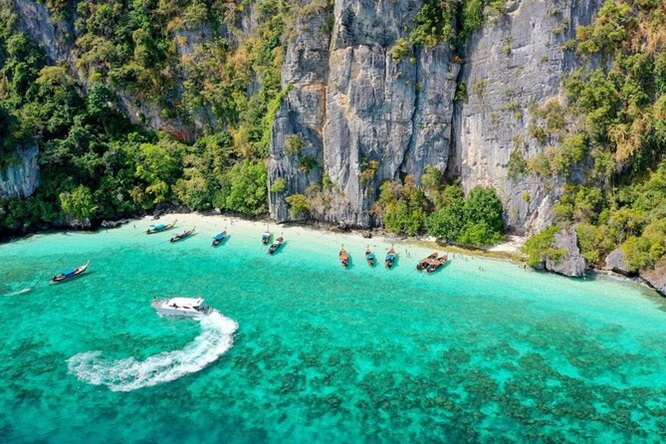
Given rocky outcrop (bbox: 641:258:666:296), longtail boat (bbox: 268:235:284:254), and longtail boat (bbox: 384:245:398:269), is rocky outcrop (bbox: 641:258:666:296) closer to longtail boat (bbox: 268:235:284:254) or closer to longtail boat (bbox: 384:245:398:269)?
longtail boat (bbox: 384:245:398:269)

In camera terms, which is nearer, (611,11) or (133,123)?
(611,11)

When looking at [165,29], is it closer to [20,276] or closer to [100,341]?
[20,276]

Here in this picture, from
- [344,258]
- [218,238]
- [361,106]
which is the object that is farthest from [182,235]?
[361,106]

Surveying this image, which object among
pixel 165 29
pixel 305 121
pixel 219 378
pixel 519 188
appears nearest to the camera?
pixel 219 378

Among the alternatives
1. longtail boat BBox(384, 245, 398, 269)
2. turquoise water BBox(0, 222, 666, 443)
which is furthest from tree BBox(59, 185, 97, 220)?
Answer: longtail boat BBox(384, 245, 398, 269)

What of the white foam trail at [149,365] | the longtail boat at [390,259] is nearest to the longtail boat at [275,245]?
the longtail boat at [390,259]

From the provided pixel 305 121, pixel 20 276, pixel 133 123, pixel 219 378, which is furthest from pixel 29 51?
pixel 219 378
